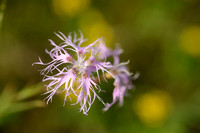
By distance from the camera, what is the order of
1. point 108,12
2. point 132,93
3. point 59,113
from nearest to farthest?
point 59,113
point 132,93
point 108,12

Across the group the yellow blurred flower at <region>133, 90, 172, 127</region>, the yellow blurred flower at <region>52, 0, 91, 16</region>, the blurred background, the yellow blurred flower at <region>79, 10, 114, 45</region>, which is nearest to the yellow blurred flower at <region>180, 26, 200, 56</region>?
the blurred background

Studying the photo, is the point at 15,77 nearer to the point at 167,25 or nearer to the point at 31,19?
the point at 31,19

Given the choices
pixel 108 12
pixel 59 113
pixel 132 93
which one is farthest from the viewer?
pixel 108 12

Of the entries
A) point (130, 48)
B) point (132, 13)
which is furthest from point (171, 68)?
point (132, 13)

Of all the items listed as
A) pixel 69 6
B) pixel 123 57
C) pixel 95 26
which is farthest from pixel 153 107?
pixel 69 6

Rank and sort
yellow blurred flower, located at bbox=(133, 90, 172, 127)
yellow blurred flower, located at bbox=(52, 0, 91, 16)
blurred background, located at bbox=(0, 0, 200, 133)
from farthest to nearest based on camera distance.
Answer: yellow blurred flower, located at bbox=(52, 0, 91, 16) < yellow blurred flower, located at bbox=(133, 90, 172, 127) < blurred background, located at bbox=(0, 0, 200, 133)

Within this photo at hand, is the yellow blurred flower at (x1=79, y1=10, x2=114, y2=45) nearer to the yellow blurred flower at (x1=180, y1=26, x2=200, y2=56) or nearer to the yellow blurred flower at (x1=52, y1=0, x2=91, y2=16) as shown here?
the yellow blurred flower at (x1=52, y1=0, x2=91, y2=16)

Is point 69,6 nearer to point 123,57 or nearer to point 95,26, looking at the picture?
point 95,26
